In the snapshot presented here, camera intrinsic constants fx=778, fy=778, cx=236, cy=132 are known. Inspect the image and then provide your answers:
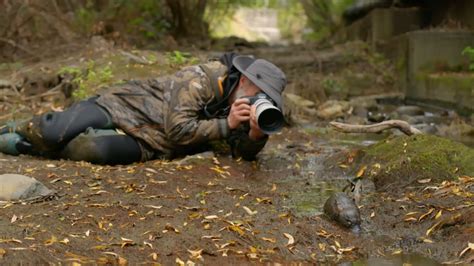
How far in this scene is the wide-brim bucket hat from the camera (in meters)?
5.94

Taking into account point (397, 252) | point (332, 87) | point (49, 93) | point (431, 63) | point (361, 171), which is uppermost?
point (397, 252)

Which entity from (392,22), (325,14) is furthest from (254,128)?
(325,14)

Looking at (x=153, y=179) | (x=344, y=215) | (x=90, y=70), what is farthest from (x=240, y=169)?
(x=90, y=70)

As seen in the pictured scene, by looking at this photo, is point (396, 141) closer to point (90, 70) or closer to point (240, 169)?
point (240, 169)

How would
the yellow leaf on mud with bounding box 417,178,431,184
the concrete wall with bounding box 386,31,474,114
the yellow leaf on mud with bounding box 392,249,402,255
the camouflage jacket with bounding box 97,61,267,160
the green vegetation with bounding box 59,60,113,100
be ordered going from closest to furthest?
the yellow leaf on mud with bounding box 392,249,402,255 → the yellow leaf on mud with bounding box 417,178,431,184 → the camouflage jacket with bounding box 97,61,267,160 → the green vegetation with bounding box 59,60,113,100 → the concrete wall with bounding box 386,31,474,114

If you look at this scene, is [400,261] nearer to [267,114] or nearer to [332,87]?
[267,114]

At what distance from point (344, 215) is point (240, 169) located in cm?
176

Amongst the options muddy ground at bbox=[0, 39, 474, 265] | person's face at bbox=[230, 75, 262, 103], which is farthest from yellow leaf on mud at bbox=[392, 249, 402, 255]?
person's face at bbox=[230, 75, 262, 103]

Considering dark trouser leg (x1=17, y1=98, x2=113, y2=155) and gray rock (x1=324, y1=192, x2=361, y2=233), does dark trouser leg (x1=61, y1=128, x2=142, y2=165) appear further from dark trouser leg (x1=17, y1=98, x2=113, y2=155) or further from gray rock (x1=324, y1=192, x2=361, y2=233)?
gray rock (x1=324, y1=192, x2=361, y2=233)

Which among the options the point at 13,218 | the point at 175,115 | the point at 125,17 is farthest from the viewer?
the point at 125,17

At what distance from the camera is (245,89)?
6047mm

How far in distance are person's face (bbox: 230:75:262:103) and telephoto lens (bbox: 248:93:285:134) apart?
→ 8cm

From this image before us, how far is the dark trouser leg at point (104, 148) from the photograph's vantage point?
6.28 metres

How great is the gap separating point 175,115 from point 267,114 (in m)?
0.81
